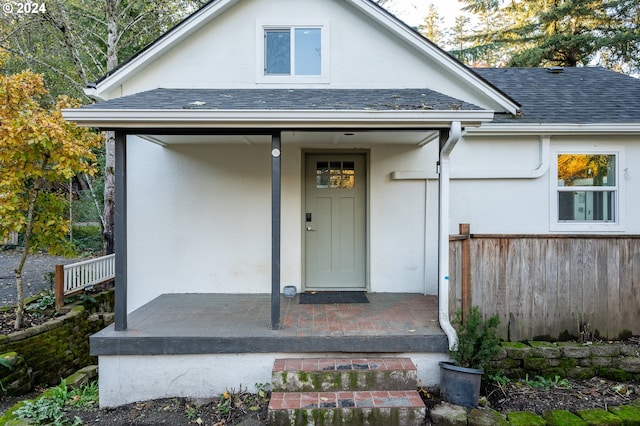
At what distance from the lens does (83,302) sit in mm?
5918

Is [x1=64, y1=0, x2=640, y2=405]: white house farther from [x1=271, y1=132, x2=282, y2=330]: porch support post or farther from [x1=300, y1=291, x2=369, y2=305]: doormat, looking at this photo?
[x1=271, y1=132, x2=282, y2=330]: porch support post

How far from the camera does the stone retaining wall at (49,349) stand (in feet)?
14.6

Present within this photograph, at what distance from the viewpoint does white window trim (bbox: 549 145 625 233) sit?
5535 mm

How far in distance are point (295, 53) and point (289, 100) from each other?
1.53 m

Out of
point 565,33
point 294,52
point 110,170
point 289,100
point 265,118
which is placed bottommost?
point 110,170

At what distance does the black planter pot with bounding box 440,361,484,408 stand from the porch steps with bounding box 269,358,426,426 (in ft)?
1.02

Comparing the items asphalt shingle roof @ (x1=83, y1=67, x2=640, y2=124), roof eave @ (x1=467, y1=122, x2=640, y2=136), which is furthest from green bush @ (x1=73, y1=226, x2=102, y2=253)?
roof eave @ (x1=467, y1=122, x2=640, y2=136)

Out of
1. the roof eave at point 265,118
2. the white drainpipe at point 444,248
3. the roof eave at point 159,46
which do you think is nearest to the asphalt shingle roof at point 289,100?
the roof eave at point 265,118

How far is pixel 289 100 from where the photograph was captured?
448cm

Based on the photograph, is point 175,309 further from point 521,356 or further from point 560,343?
point 560,343

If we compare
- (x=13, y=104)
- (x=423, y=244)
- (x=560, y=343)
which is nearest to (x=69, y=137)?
(x=13, y=104)

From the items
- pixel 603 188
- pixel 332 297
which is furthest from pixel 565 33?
pixel 332 297

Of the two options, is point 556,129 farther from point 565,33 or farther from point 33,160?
point 565,33

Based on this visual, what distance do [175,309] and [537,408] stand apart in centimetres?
418
